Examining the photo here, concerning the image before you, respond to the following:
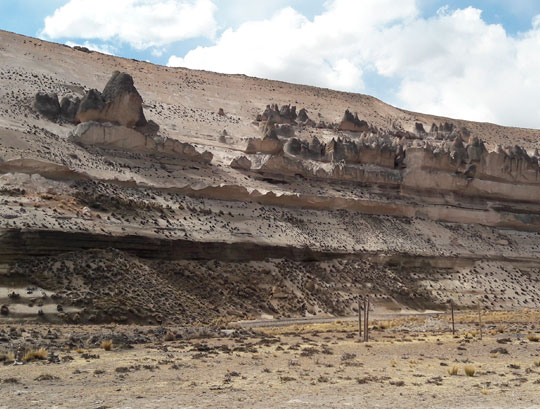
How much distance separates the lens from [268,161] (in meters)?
46.7

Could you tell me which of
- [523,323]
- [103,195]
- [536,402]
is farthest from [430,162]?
[536,402]

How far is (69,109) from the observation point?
145 feet

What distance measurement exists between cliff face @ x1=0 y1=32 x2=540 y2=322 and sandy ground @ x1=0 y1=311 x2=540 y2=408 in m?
7.44

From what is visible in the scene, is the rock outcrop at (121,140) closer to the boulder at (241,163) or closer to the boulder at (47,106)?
the boulder at (47,106)

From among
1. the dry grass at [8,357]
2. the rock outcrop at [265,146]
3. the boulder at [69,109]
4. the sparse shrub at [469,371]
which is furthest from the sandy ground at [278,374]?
the rock outcrop at [265,146]

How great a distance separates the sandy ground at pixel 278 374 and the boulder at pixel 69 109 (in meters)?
23.8

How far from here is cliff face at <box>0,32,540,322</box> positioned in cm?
2983

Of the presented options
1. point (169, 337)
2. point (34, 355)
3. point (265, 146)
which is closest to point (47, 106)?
point (265, 146)

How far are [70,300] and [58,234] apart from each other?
4366 mm

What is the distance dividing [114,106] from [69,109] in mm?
3300

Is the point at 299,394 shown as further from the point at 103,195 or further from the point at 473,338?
the point at 103,195

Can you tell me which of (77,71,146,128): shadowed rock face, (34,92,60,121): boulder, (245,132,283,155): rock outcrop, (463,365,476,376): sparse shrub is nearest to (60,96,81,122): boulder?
(34,92,60,121): boulder

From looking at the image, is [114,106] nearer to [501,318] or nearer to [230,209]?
[230,209]

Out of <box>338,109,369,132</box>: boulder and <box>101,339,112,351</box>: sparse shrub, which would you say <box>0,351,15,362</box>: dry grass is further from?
→ <box>338,109,369,132</box>: boulder
